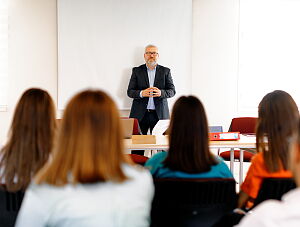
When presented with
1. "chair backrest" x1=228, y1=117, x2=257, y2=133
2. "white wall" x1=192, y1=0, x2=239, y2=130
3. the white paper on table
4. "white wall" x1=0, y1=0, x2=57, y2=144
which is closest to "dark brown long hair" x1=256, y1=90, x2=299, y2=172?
the white paper on table

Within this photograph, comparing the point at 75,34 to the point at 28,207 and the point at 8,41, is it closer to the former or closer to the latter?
the point at 8,41

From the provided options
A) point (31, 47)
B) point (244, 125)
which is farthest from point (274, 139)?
point (31, 47)

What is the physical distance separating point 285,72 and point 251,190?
432 centimetres

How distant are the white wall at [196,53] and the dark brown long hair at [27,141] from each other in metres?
3.76

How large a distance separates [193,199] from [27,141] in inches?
32.3

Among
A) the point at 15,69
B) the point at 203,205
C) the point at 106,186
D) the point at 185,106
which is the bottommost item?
the point at 203,205

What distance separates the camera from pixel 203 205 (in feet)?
5.76

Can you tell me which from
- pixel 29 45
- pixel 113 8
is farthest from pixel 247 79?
pixel 29 45

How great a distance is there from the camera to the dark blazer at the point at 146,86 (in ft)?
17.4

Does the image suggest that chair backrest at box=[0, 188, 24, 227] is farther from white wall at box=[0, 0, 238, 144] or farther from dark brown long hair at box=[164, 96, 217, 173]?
white wall at box=[0, 0, 238, 144]

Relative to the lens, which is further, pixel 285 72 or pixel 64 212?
pixel 285 72

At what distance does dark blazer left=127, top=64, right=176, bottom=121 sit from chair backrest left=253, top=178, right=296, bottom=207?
11.4ft

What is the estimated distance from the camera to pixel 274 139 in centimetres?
202

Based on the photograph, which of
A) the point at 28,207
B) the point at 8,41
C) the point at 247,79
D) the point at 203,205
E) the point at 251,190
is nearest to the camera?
the point at 28,207
